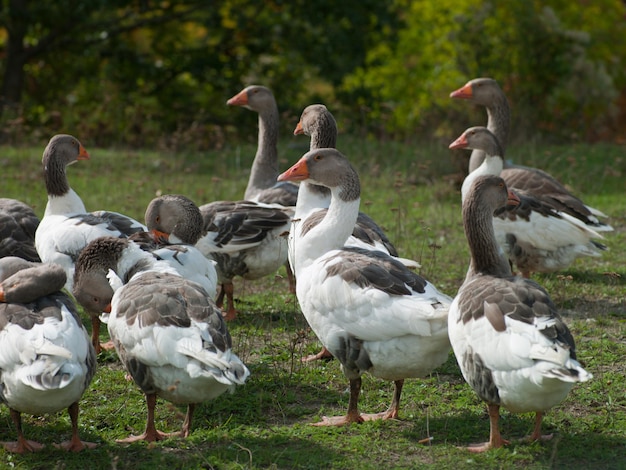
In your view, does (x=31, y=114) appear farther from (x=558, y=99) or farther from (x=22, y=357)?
(x=22, y=357)

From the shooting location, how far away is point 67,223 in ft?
24.4

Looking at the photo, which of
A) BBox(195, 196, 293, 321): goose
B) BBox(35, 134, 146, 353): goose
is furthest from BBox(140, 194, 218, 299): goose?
BBox(195, 196, 293, 321): goose

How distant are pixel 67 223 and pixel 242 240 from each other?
1.57m

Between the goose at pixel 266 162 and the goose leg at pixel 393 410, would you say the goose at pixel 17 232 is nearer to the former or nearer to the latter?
the goose at pixel 266 162

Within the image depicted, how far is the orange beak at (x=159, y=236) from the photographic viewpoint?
684 centimetres

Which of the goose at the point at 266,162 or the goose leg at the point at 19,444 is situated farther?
the goose at the point at 266,162

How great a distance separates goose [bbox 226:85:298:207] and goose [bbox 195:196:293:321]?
0.80 meters

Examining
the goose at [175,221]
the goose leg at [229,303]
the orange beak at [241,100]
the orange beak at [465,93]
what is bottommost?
the goose leg at [229,303]

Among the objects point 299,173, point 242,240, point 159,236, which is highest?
point 299,173

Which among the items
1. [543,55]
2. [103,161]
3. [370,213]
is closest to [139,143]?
[103,161]

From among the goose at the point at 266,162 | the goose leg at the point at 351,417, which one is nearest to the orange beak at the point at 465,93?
the goose at the point at 266,162

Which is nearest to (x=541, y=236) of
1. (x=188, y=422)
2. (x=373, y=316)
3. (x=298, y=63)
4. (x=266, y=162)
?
(x=266, y=162)

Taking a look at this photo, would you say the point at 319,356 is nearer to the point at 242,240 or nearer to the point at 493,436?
the point at 242,240

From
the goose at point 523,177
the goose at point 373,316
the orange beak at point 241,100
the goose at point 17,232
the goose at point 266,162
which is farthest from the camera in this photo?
the orange beak at point 241,100
